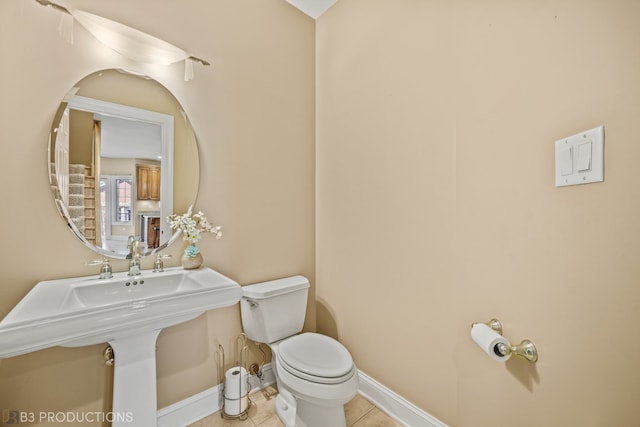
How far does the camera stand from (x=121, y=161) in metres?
1.34

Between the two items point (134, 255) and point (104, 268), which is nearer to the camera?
point (104, 268)

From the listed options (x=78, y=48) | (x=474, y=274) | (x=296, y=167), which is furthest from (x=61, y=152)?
(x=474, y=274)

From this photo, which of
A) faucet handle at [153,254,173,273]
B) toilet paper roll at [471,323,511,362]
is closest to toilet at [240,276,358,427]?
faucet handle at [153,254,173,273]

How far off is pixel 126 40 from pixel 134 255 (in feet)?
3.51

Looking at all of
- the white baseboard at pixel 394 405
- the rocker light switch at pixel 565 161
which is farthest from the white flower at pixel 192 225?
the rocker light switch at pixel 565 161

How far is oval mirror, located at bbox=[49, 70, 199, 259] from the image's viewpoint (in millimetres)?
1173

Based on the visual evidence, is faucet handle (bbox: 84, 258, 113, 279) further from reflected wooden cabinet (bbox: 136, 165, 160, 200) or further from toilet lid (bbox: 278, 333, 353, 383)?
toilet lid (bbox: 278, 333, 353, 383)

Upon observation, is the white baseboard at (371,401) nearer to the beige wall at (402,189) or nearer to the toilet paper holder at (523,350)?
the beige wall at (402,189)

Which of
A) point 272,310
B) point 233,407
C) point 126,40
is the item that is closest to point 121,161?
point 126,40

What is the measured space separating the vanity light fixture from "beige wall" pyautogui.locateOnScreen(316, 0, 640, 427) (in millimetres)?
983

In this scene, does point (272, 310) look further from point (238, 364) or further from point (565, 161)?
point (565, 161)

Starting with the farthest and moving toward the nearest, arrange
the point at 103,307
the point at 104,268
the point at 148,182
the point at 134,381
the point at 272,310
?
the point at 272,310
the point at 148,182
the point at 104,268
the point at 134,381
the point at 103,307

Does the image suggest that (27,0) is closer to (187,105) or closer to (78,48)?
(78,48)

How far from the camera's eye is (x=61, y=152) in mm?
1150
